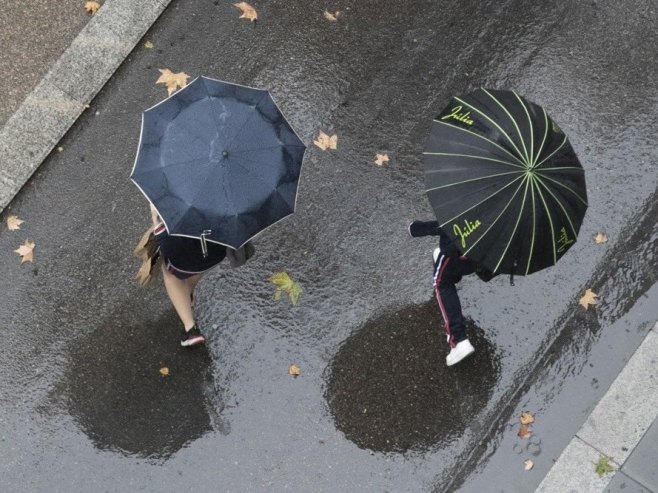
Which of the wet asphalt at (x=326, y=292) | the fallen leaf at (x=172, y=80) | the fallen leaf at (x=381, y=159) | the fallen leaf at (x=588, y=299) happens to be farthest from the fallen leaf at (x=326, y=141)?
the fallen leaf at (x=588, y=299)

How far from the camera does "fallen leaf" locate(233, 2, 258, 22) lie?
6.86 meters

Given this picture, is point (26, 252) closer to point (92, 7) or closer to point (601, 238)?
point (92, 7)

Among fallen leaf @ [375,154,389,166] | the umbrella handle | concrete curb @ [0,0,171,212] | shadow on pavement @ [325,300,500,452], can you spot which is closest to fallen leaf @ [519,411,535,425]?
shadow on pavement @ [325,300,500,452]

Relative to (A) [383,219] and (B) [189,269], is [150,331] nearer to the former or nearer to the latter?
(B) [189,269]

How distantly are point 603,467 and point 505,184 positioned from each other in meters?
2.43

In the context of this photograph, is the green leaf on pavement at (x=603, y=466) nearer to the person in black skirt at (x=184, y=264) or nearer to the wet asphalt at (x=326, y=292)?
the wet asphalt at (x=326, y=292)

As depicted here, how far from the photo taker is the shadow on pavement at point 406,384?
5.83 meters

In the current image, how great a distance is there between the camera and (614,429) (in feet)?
18.9

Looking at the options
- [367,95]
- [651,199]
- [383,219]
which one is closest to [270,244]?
[383,219]

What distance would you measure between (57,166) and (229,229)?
8.35ft

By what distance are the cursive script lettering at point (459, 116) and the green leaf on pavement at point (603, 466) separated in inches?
104

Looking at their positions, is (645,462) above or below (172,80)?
below

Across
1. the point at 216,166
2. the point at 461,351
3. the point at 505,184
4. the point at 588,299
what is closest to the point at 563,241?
the point at 505,184

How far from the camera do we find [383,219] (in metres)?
6.29
